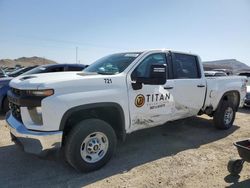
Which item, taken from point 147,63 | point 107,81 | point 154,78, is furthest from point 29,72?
point 154,78

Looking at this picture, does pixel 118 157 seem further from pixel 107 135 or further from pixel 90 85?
pixel 90 85

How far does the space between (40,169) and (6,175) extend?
0.50 metres

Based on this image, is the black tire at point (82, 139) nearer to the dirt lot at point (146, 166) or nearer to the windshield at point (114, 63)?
the dirt lot at point (146, 166)

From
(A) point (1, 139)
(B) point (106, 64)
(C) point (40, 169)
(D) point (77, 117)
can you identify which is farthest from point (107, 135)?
(A) point (1, 139)

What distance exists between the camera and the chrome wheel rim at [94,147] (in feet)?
12.7

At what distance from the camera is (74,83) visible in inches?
142

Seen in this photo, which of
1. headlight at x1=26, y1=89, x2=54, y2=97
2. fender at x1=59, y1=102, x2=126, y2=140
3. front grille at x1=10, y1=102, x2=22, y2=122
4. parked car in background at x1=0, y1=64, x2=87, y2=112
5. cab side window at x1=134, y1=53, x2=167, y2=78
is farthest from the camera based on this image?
parked car in background at x1=0, y1=64, x2=87, y2=112

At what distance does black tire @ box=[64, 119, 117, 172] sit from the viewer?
367cm

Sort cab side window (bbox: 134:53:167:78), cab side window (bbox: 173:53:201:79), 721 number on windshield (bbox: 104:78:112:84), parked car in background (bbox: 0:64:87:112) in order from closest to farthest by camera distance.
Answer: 721 number on windshield (bbox: 104:78:112:84) → cab side window (bbox: 134:53:167:78) → cab side window (bbox: 173:53:201:79) → parked car in background (bbox: 0:64:87:112)

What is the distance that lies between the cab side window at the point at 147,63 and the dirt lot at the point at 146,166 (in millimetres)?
1506

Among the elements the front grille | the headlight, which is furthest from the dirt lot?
the headlight

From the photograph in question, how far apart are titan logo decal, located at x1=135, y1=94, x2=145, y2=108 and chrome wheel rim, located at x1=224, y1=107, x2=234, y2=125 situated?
315cm

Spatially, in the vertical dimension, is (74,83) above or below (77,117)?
above

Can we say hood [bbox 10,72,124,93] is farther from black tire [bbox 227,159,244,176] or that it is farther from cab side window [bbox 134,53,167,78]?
black tire [bbox 227,159,244,176]
